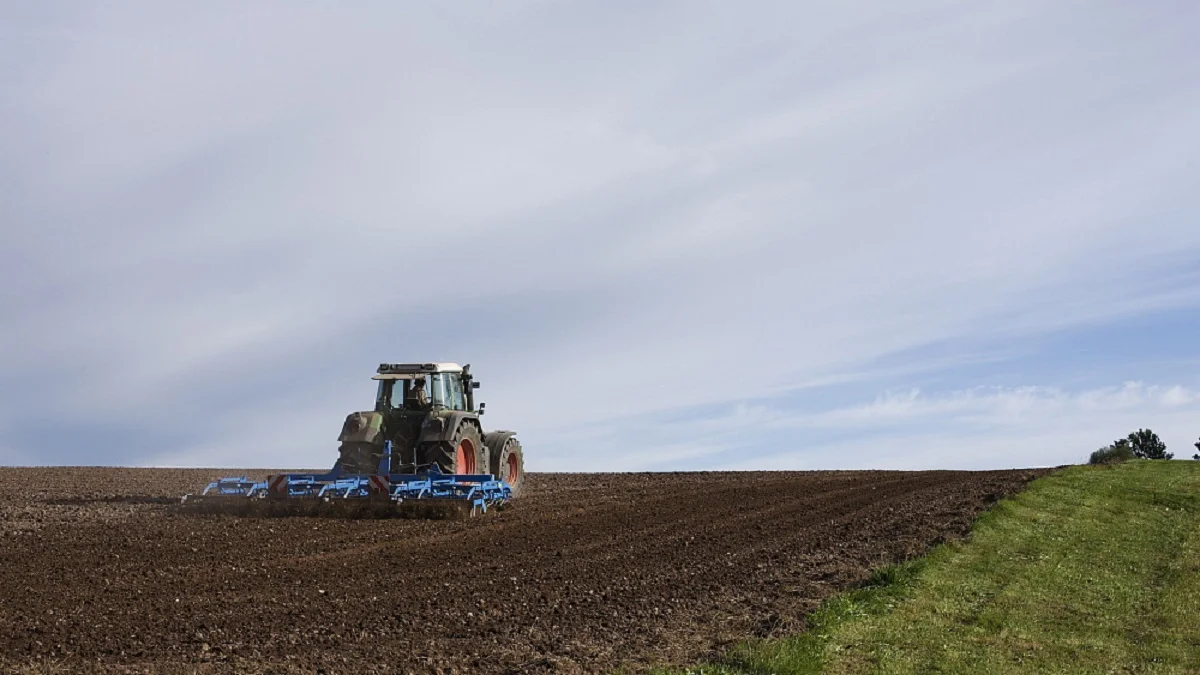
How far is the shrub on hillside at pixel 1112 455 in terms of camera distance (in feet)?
116

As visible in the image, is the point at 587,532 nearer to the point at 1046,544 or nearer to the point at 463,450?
the point at 463,450

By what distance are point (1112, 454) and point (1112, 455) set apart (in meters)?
0.11

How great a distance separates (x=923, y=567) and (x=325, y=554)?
305 inches

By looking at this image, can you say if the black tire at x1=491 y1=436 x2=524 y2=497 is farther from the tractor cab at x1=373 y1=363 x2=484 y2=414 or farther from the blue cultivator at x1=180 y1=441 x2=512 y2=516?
the blue cultivator at x1=180 y1=441 x2=512 y2=516

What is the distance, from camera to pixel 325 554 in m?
15.2

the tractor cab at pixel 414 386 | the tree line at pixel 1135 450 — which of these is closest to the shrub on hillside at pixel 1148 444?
the tree line at pixel 1135 450

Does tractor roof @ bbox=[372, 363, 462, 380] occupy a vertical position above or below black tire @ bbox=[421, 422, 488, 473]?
above

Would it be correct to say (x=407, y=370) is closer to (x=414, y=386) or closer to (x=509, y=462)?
(x=414, y=386)

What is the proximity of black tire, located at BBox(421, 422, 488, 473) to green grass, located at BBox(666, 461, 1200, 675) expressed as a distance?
368 inches

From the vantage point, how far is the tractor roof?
877 inches

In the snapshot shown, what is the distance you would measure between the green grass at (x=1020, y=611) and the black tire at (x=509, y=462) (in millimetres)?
9693

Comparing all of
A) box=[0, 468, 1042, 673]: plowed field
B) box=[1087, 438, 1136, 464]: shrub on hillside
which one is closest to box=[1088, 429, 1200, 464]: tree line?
box=[1087, 438, 1136, 464]: shrub on hillside

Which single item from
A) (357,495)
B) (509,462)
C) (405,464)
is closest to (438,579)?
(357,495)

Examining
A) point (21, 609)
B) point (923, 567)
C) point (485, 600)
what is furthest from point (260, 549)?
point (923, 567)
